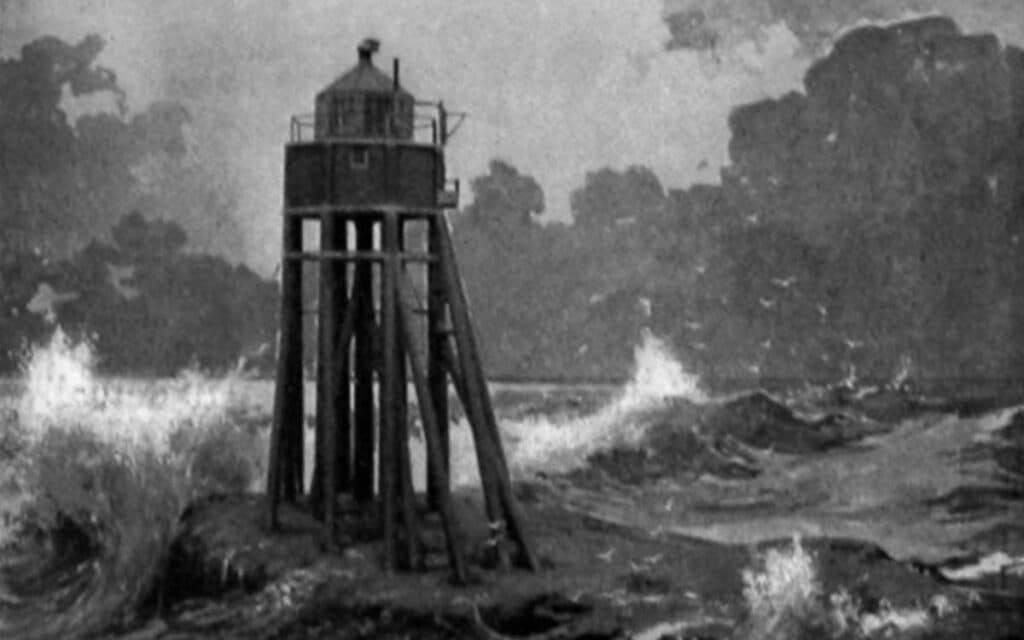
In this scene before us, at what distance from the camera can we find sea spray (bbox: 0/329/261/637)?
28.6 feet

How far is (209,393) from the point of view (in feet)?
28.8

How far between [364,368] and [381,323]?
1.33ft

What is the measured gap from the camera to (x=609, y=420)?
873 cm

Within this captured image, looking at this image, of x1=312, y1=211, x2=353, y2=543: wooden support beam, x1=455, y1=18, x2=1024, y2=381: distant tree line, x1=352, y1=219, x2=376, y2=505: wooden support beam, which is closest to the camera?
x1=312, y1=211, x2=353, y2=543: wooden support beam

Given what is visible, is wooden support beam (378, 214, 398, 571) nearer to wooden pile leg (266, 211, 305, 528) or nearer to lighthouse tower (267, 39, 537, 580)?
lighthouse tower (267, 39, 537, 580)

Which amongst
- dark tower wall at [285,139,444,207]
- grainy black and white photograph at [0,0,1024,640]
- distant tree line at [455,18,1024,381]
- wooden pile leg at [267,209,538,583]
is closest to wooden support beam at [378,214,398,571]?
wooden pile leg at [267,209,538,583]

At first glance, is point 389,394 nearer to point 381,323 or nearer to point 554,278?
point 381,323

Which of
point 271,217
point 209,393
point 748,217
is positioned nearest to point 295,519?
point 209,393

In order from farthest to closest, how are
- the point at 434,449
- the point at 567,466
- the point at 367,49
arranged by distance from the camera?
1. the point at 567,466
2. the point at 367,49
3. the point at 434,449

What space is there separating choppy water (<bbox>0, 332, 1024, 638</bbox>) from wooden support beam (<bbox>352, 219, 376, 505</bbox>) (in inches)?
11.9

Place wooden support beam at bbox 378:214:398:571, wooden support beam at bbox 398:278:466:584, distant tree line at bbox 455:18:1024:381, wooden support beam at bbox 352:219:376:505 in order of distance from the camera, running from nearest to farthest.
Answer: wooden support beam at bbox 398:278:466:584 → wooden support beam at bbox 378:214:398:571 → wooden support beam at bbox 352:219:376:505 → distant tree line at bbox 455:18:1024:381


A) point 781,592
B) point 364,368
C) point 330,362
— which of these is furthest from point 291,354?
point 781,592

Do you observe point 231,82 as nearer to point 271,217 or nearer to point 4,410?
point 271,217

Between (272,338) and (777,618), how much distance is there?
128 inches
